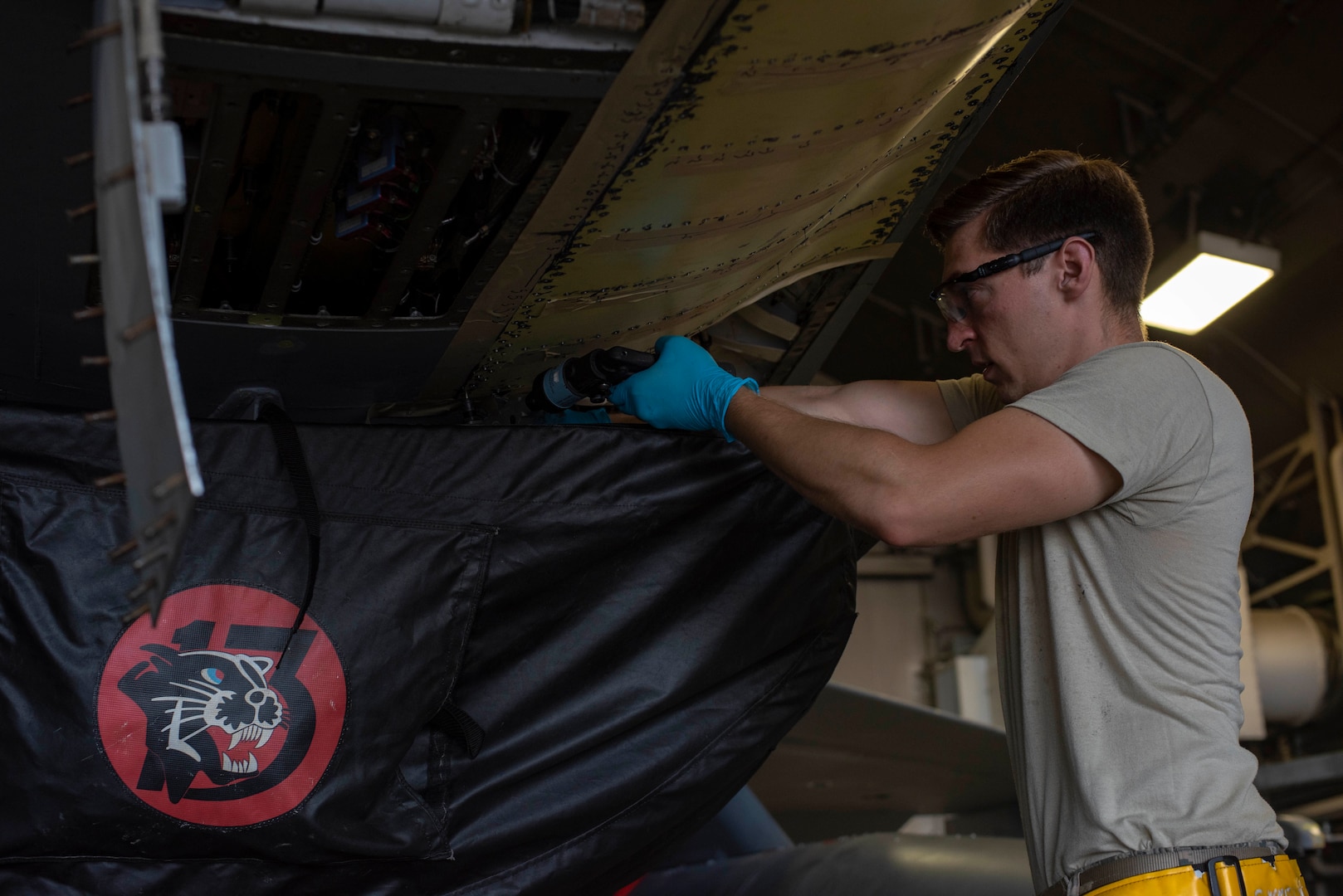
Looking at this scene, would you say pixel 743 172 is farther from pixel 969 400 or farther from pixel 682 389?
pixel 969 400

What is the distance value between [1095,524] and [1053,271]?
18.9 inches

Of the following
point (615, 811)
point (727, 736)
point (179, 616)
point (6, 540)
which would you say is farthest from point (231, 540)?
point (727, 736)

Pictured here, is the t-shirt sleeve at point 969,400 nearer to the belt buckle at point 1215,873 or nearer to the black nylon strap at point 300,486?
the belt buckle at point 1215,873

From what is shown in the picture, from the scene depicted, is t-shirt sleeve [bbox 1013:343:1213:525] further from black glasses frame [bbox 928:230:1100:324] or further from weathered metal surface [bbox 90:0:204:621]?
weathered metal surface [bbox 90:0:204:621]

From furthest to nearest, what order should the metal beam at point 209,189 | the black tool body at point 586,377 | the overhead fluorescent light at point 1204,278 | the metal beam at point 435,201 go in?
1. the overhead fluorescent light at point 1204,278
2. the black tool body at point 586,377
3. the metal beam at point 435,201
4. the metal beam at point 209,189

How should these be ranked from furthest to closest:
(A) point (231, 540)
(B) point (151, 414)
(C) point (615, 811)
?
(C) point (615, 811)
(A) point (231, 540)
(B) point (151, 414)

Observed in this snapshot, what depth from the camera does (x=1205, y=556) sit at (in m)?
1.80

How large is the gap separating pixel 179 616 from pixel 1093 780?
4.93 ft

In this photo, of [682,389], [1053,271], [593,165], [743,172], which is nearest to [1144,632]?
[1053,271]

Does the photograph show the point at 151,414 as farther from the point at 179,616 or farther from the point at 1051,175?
the point at 1051,175

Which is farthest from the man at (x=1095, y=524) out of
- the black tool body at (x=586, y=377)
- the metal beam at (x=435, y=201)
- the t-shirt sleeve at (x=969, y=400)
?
the metal beam at (x=435, y=201)

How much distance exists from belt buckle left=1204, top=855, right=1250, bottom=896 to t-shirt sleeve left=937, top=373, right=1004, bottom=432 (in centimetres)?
98

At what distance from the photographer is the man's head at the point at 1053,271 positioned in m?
2.00

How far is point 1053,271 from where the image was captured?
201 cm
